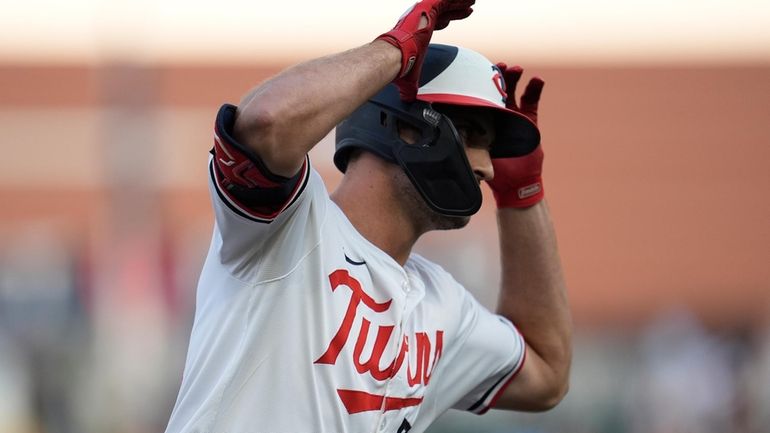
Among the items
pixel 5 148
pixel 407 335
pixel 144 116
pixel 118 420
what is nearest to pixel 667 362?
pixel 118 420

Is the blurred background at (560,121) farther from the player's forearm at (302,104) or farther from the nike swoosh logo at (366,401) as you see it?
the player's forearm at (302,104)

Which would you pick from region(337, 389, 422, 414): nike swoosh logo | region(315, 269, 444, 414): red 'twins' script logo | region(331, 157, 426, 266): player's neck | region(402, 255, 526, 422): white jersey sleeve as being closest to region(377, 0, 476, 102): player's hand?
region(331, 157, 426, 266): player's neck

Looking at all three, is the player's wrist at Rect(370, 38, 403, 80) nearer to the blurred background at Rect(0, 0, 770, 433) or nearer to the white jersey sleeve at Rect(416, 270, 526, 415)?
the white jersey sleeve at Rect(416, 270, 526, 415)

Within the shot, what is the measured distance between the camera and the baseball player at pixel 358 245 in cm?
273

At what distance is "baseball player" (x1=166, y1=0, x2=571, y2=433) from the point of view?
273 cm

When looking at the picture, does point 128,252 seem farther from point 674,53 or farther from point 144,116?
point 674,53

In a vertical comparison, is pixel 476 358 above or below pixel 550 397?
above

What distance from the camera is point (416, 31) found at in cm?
298

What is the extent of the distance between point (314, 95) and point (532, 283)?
4.96ft

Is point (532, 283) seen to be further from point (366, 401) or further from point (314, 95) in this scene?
point (314, 95)

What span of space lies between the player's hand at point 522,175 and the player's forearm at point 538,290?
0.04 m

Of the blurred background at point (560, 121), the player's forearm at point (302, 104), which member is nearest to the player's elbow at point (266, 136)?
the player's forearm at point (302, 104)

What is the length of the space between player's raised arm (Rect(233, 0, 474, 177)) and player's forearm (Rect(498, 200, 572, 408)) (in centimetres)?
109

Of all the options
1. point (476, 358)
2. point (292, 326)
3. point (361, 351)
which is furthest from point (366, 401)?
point (476, 358)
